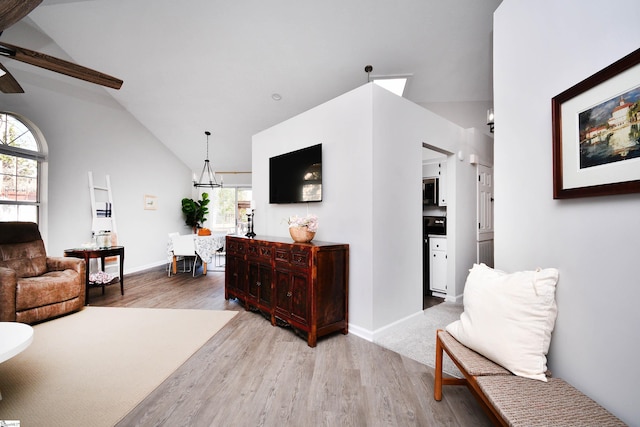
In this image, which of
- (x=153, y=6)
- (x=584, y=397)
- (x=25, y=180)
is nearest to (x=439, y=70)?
(x=153, y=6)

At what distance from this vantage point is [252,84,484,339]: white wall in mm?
2564

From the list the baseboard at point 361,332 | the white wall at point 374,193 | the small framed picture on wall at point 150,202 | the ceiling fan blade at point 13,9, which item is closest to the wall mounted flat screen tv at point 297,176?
the white wall at point 374,193

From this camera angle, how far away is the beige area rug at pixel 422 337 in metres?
2.19

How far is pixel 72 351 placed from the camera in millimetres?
2285

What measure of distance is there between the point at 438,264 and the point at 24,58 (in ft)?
15.8

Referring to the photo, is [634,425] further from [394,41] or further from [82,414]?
[394,41]

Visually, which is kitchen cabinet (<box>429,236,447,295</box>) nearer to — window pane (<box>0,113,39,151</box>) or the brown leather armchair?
the brown leather armchair

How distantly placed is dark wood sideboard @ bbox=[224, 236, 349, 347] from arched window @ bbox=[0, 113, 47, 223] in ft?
11.9

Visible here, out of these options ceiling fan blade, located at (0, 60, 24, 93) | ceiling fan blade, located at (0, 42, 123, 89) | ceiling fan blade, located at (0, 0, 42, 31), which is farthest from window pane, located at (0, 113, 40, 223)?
ceiling fan blade, located at (0, 0, 42, 31)

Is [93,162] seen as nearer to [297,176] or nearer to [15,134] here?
[15,134]

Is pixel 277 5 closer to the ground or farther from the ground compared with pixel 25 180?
farther from the ground

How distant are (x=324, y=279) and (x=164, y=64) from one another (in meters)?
4.28

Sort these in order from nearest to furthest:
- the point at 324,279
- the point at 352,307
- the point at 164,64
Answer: the point at 324,279
the point at 352,307
the point at 164,64

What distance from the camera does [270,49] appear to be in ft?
12.2
